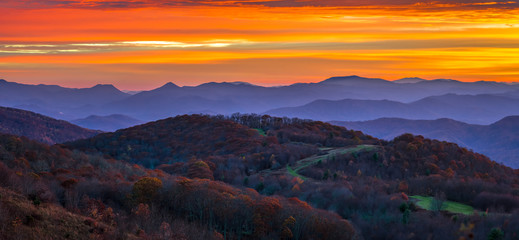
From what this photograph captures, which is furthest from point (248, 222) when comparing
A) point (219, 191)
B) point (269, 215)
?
point (219, 191)

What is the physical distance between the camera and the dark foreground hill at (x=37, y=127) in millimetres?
163350

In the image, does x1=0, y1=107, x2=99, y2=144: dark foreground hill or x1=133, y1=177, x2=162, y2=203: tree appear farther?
x1=0, y1=107, x2=99, y2=144: dark foreground hill

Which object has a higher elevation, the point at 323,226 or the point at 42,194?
the point at 42,194

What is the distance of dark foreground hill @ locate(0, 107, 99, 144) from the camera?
163350 mm

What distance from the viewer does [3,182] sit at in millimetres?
35188

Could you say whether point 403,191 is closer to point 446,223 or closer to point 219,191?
point 446,223

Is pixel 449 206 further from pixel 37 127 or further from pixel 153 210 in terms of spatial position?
pixel 37 127

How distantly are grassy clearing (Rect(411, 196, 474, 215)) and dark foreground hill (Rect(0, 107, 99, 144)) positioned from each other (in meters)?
137

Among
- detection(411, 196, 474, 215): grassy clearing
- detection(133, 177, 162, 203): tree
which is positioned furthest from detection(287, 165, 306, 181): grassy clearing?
detection(133, 177, 162, 203): tree

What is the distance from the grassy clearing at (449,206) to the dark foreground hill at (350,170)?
0.64 metres

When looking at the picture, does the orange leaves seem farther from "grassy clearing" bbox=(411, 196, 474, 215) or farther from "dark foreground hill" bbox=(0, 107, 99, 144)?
"dark foreground hill" bbox=(0, 107, 99, 144)

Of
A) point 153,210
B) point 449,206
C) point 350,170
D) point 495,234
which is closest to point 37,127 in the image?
point 350,170

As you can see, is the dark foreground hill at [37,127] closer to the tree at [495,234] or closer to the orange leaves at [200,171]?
the orange leaves at [200,171]

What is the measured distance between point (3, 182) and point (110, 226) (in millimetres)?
11331
